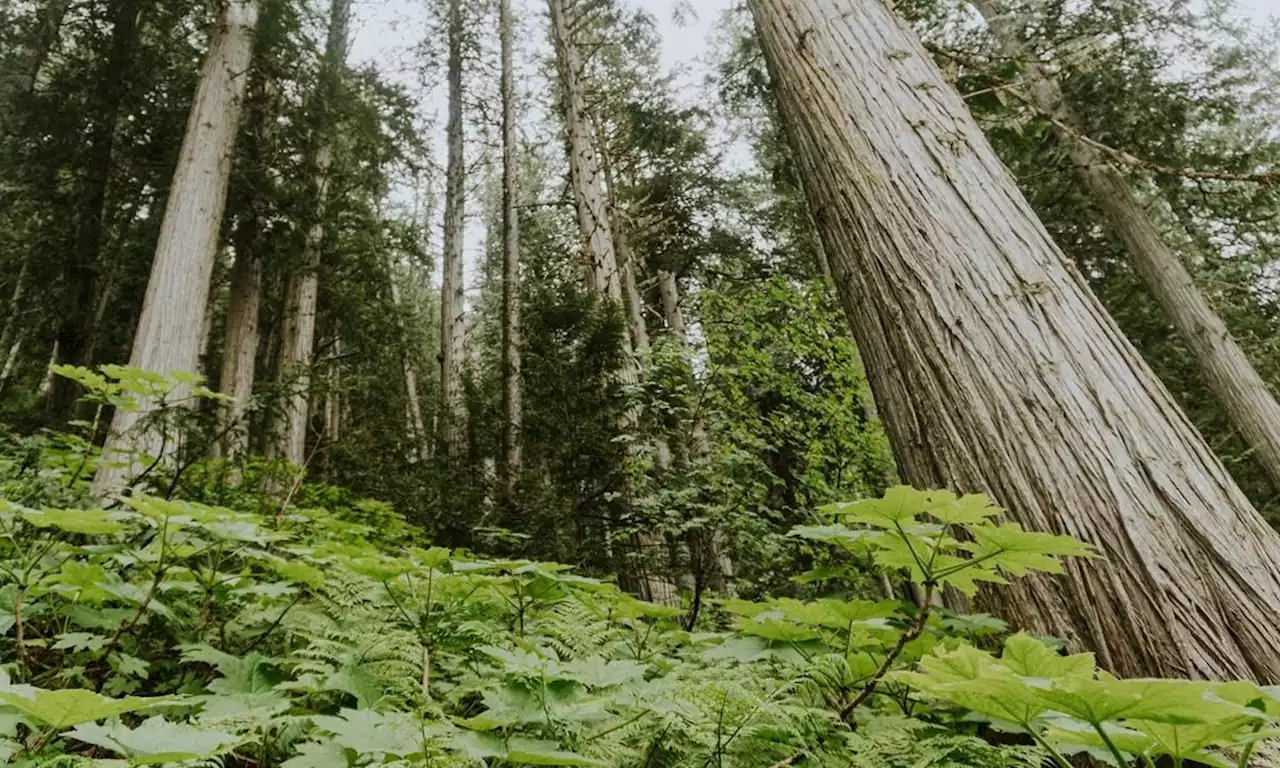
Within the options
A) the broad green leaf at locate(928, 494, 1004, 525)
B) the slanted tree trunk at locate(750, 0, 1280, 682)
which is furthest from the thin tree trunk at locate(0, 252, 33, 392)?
the broad green leaf at locate(928, 494, 1004, 525)

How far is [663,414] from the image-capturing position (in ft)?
17.5

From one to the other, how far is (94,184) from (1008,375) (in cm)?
1117

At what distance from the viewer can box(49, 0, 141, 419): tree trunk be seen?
27.3 feet

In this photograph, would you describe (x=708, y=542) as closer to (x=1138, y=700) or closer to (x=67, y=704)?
(x=1138, y=700)

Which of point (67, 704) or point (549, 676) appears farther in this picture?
point (549, 676)

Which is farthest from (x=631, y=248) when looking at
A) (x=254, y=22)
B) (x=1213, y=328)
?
(x=1213, y=328)

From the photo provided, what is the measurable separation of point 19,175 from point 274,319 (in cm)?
414

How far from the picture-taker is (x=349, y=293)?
34.5 ft

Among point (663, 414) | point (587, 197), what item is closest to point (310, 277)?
point (587, 197)

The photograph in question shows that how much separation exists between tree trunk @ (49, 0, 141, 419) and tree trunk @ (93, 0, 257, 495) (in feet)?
9.42

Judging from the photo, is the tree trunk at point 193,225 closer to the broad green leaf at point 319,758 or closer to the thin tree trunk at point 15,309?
the broad green leaf at point 319,758

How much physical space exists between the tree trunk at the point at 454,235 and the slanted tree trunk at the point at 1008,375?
8.30m

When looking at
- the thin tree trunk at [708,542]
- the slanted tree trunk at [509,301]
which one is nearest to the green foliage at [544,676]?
the thin tree trunk at [708,542]

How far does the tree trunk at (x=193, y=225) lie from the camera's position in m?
5.23
